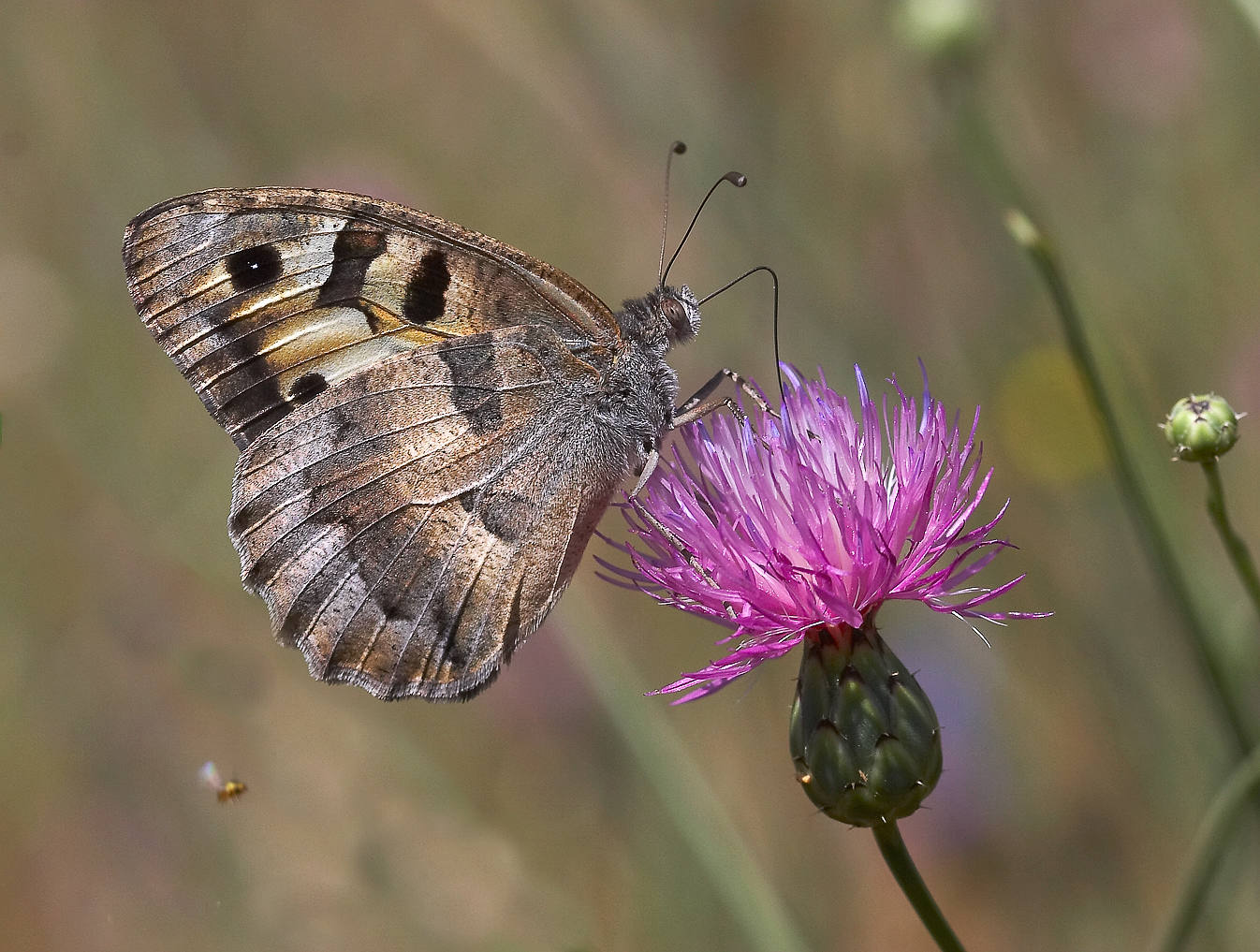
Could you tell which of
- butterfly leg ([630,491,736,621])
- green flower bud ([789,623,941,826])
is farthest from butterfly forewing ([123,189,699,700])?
green flower bud ([789,623,941,826])

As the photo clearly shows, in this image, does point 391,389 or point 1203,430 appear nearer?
point 1203,430

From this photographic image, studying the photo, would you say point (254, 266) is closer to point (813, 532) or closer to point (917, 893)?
point (813, 532)

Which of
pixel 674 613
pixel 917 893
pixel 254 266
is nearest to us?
pixel 917 893

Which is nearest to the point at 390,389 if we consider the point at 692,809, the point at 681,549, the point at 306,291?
the point at 306,291

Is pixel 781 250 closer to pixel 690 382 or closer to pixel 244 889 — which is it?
pixel 690 382

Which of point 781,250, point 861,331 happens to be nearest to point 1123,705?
point 861,331

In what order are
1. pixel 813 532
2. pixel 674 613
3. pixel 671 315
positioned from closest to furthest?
pixel 813 532
pixel 671 315
pixel 674 613
